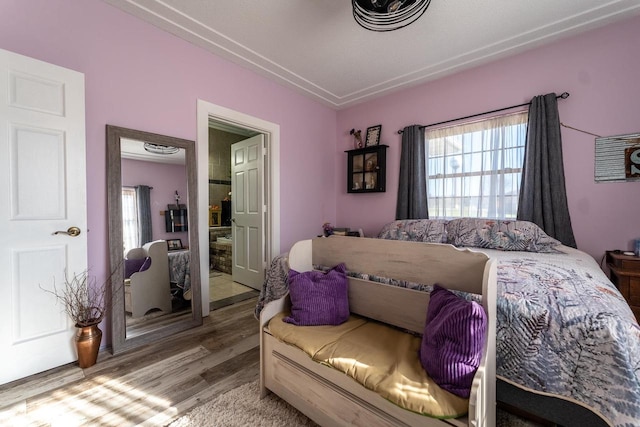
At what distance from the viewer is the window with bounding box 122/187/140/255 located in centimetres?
217


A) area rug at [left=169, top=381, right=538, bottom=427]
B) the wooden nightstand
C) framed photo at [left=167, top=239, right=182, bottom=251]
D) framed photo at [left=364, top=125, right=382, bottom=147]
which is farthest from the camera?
framed photo at [left=364, top=125, right=382, bottom=147]

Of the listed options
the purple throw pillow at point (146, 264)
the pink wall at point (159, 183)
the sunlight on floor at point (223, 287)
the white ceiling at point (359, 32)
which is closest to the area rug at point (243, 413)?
the purple throw pillow at point (146, 264)

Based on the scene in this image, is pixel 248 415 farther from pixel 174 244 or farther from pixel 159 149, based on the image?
pixel 159 149

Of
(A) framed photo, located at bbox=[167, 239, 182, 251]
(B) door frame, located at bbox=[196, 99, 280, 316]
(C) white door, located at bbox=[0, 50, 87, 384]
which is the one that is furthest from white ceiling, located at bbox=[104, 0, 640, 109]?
(A) framed photo, located at bbox=[167, 239, 182, 251]

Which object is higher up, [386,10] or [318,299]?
[386,10]

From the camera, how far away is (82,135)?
1.91 metres

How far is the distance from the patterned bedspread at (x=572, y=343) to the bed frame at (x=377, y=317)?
0.17m

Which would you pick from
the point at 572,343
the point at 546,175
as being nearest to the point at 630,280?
the point at 546,175

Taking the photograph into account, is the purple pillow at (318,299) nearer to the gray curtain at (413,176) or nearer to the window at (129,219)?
the window at (129,219)

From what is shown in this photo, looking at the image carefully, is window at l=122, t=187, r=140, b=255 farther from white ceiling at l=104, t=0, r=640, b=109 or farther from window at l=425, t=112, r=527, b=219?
window at l=425, t=112, r=527, b=219

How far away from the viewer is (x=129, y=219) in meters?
2.21

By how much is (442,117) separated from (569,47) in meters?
1.20

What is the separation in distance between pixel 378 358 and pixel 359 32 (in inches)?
104

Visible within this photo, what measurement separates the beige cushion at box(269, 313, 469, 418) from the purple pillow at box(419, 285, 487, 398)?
0.14ft
